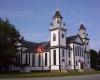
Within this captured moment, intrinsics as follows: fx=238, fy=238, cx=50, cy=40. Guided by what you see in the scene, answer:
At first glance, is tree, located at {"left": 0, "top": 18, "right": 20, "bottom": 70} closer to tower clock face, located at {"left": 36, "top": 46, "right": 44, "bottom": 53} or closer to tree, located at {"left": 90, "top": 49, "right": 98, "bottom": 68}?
tower clock face, located at {"left": 36, "top": 46, "right": 44, "bottom": 53}

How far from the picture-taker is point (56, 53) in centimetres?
7306

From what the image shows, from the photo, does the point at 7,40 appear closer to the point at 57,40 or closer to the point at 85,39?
the point at 57,40

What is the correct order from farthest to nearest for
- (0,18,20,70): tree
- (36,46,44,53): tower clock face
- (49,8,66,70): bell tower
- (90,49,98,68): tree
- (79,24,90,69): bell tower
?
(90,49,98,68): tree
(79,24,90,69): bell tower
(36,46,44,53): tower clock face
(49,8,66,70): bell tower
(0,18,20,70): tree

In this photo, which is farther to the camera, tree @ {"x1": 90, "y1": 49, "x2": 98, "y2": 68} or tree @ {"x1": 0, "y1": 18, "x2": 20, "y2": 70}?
tree @ {"x1": 90, "y1": 49, "x2": 98, "y2": 68}

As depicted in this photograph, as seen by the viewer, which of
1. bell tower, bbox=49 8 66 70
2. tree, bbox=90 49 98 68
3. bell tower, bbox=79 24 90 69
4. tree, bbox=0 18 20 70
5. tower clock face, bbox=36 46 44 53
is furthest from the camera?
tree, bbox=90 49 98 68

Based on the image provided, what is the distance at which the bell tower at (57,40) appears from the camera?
2852 inches

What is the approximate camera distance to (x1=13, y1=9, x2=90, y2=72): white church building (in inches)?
2894

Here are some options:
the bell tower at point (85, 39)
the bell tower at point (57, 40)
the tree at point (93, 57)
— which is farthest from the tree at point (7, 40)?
the tree at point (93, 57)

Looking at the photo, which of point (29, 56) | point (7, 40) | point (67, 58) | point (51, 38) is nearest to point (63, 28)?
point (51, 38)

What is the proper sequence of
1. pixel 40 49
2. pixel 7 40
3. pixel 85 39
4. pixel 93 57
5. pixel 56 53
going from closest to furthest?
1. pixel 7 40
2. pixel 56 53
3. pixel 40 49
4. pixel 85 39
5. pixel 93 57

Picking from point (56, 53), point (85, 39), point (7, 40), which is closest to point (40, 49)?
point (56, 53)

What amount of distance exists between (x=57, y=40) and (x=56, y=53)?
4079mm

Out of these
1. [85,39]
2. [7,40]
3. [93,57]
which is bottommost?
[93,57]

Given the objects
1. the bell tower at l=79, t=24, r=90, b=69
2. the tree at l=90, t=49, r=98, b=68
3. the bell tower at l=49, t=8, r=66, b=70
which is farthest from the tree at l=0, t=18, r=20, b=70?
the tree at l=90, t=49, r=98, b=68
